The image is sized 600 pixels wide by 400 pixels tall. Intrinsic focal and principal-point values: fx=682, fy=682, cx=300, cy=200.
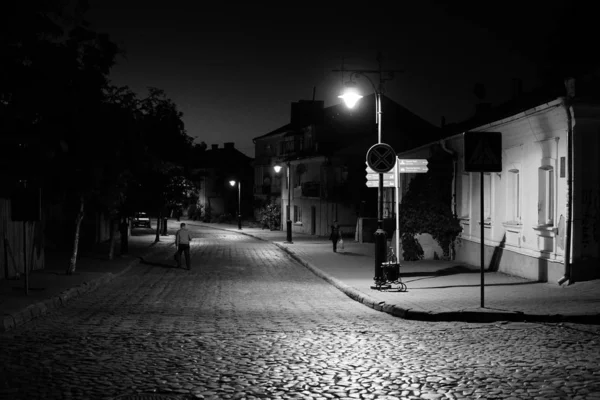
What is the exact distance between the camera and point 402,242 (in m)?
24.1

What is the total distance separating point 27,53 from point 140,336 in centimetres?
820

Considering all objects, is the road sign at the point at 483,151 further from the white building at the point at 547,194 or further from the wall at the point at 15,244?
the wall at the point at 15,244

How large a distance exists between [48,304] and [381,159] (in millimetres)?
7718

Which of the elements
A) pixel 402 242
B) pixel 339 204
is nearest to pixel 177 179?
pixel 339 204

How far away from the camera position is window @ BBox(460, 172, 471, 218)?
894 inches

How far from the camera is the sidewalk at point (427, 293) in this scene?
1121 cm

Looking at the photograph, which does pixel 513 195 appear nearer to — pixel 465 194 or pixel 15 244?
pixel 465 194

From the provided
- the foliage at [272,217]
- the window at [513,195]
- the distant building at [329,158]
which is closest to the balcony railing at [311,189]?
the distant building at [329,158]

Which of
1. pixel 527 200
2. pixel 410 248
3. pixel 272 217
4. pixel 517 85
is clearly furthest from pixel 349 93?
pixel 272 217

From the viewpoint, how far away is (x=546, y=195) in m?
16.6

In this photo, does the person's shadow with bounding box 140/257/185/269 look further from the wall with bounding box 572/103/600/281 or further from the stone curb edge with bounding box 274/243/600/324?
the wall with bounding box 572/103/600/281

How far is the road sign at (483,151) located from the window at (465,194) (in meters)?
11.2

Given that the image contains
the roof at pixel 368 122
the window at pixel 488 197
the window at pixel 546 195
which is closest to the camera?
the window at pixel 546 195

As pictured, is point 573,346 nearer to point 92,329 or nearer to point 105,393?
point 105,393
